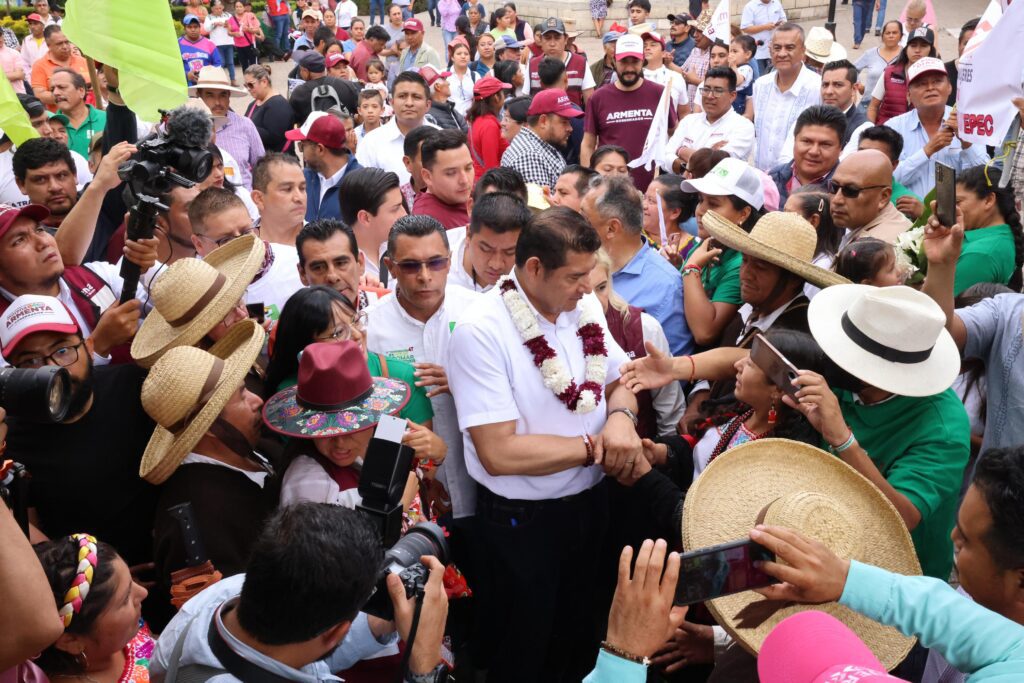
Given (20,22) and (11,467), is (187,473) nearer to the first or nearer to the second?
(11,467)

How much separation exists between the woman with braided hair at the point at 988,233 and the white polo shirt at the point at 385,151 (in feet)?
14.1

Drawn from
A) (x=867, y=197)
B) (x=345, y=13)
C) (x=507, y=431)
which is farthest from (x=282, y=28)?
(x=507, y=431)

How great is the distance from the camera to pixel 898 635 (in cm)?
253

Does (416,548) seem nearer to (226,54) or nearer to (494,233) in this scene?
(494,233)

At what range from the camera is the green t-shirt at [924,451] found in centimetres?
286

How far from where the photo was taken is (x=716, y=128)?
7.68 metres

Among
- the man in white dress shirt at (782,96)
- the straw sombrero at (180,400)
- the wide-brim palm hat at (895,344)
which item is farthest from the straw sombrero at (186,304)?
the man in white dress shirt at (782,96)

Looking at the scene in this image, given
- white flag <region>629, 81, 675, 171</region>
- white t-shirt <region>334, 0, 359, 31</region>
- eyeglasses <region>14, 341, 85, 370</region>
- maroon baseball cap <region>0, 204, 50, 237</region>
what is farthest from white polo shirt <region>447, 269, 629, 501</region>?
white t-shirt <region>334, 0, 359, 31</region>

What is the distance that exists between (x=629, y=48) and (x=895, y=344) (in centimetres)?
621

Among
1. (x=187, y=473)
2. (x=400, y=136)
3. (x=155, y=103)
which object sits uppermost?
(x=155, y=103)

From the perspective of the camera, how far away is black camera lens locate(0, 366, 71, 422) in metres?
2.59

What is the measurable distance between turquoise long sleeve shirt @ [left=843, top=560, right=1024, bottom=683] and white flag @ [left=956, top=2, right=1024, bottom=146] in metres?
3.55

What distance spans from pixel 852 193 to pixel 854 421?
2.13 m

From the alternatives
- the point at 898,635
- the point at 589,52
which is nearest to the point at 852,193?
the point at 898,635
